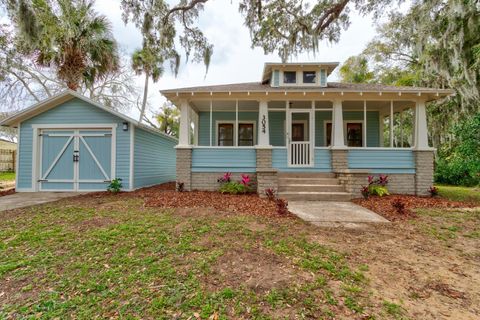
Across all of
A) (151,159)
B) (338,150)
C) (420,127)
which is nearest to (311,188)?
(338,150)

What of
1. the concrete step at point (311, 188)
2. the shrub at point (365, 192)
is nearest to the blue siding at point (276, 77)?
the concrete step at point (311, 188)

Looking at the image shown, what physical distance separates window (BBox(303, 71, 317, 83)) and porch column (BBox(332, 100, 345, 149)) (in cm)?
169

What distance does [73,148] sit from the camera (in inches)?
316

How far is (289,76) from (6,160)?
22.1 m

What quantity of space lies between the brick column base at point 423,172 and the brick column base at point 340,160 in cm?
211

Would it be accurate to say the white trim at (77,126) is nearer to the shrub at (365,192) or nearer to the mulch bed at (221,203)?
the mulch bed at (221,203)

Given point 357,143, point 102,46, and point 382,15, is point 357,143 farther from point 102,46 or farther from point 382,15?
point 102,46

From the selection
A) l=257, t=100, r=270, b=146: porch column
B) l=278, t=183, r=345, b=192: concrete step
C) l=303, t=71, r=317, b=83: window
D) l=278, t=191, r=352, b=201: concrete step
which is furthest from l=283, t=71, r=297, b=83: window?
l=278, t=191, r=352, b=201: concrete step

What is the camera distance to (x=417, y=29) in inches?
363

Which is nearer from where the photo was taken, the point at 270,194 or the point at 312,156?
the point at 270,194

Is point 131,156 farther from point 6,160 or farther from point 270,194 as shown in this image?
point 6,160

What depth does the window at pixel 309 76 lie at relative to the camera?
8711 mm

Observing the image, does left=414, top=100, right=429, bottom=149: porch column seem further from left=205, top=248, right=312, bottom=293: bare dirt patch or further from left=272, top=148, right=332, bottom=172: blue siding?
left=205, top=248, right=312, bottom=293: bare dirt patch

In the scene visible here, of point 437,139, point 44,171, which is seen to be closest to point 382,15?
point 437,139
